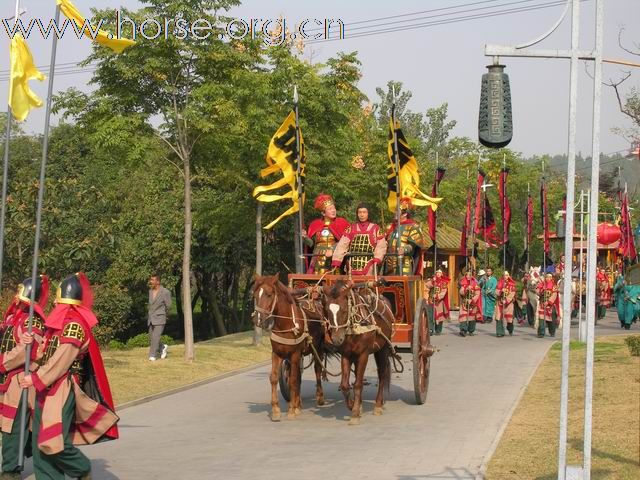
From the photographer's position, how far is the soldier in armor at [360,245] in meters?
15.7

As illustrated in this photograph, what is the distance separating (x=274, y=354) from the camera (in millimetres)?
14203

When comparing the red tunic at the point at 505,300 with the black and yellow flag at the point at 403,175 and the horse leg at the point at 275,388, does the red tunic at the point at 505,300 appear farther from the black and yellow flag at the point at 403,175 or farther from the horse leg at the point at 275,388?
the horse leg at the point at 275,388

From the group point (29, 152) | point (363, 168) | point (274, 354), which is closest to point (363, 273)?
point (274, 354)

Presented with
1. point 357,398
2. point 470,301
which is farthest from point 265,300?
point 470,301

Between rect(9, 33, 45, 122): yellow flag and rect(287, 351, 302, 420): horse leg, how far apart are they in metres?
5.36

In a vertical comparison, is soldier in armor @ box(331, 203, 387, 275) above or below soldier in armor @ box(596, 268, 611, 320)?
above

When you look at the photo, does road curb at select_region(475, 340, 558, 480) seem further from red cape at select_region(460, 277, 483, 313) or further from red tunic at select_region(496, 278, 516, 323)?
red cape at select_region(460, 277, 483, 313)

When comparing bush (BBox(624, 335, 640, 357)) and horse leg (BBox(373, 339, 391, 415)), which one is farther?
bush (BBox(624, 335, 640, 357))

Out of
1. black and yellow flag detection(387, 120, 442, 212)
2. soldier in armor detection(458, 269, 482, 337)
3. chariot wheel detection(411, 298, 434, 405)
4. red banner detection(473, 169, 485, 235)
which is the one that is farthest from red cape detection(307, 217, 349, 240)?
red banner detection(473, 169, 485, 235)

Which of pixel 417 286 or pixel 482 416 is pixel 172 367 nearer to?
pixel 417 286

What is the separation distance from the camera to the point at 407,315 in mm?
15789

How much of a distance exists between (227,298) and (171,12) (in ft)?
81.9

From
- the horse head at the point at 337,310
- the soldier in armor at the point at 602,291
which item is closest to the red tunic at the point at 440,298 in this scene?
the soldier in armor at the point at 602,291

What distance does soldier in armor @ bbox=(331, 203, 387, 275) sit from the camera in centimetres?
1568
